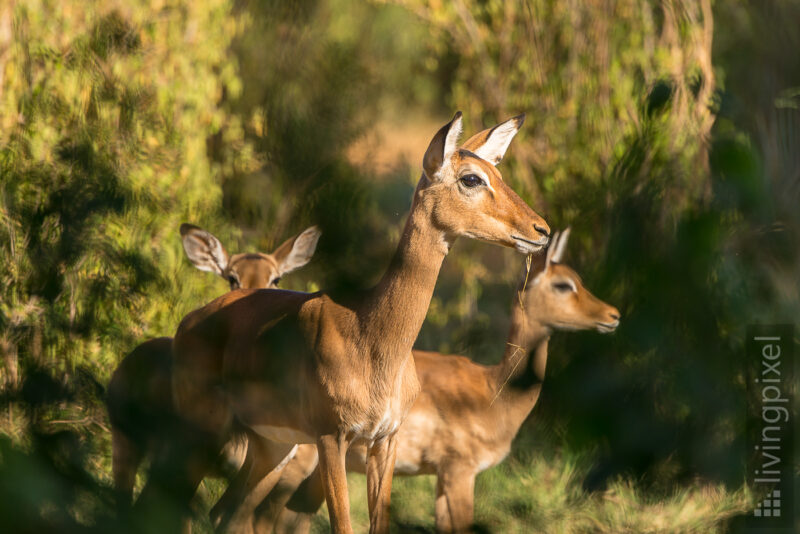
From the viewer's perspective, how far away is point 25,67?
40.0 inches

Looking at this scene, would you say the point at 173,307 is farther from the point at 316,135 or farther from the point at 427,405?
the point at 427,405

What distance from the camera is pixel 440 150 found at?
2.83 meters

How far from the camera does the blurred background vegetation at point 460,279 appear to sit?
23.4 inches

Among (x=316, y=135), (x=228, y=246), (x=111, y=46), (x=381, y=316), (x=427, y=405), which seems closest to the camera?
(x=316, y=135)

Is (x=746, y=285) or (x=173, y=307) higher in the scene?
(x=746, y=285)

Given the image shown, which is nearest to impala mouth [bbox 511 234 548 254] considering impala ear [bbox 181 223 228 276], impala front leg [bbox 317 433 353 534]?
impala front leg [bbox 317 433 353 534]

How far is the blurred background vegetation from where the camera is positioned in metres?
0.59

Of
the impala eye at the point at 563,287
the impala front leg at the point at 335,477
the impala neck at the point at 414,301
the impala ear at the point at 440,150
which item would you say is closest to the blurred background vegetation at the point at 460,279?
the impala eye at the point at 563,287

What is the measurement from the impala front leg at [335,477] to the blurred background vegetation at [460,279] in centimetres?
225

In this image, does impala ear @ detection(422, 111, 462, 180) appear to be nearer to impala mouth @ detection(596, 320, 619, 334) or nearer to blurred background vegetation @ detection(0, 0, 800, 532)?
blurred background vegetation @ detection(0, 0, 800, 532)

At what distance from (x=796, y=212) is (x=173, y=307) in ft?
2.01

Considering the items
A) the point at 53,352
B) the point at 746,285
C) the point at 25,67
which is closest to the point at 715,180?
the point at 746,285

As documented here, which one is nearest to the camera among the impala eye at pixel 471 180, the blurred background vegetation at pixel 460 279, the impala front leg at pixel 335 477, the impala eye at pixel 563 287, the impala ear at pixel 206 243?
the blurred background vegetation at pixel 460 279

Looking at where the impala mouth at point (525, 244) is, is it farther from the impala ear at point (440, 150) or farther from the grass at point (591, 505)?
the grass at point (591, 505)
